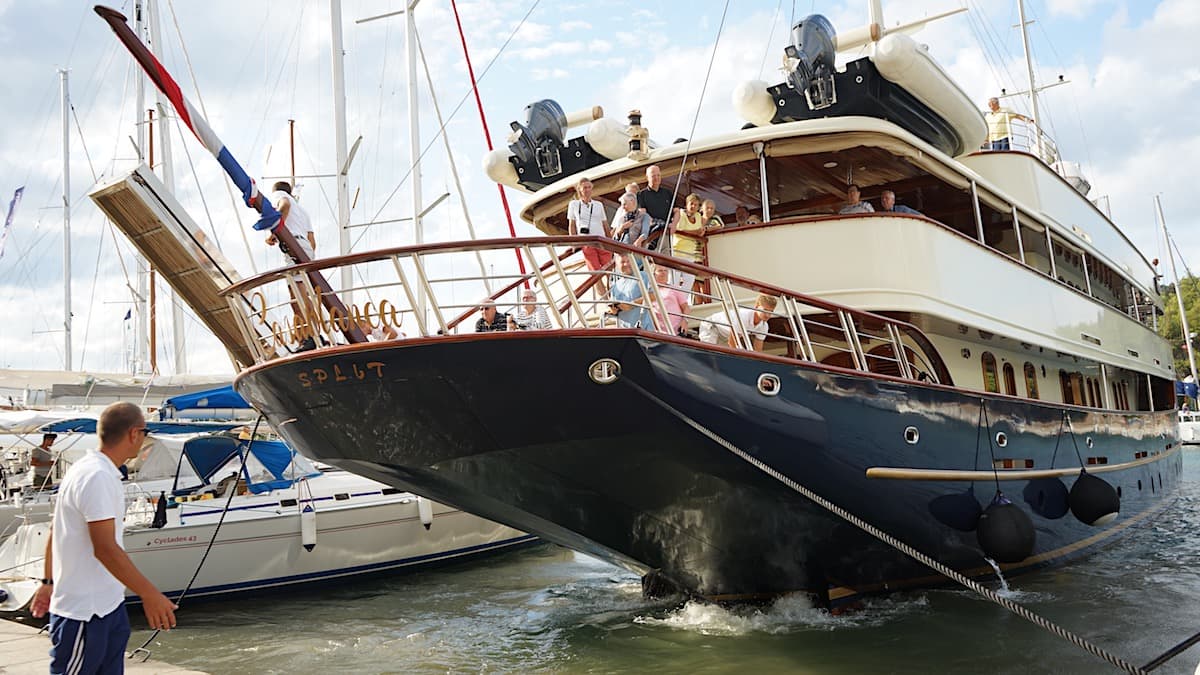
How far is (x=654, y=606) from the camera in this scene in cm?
848

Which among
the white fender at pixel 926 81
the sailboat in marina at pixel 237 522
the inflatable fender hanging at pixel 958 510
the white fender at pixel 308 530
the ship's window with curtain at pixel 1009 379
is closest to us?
the inflatable fender hanging at pixel 958 510

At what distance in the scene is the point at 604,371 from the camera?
569 cm

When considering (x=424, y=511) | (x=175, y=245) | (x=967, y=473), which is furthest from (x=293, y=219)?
(x=424, y=511)

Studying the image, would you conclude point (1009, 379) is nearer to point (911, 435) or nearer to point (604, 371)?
point (911, 435)

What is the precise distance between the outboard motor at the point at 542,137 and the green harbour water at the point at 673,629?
5065 millimetres

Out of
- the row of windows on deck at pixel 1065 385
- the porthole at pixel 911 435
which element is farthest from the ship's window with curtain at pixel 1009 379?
the porthole at pixel 911 435

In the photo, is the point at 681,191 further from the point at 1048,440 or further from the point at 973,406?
the point at 1048,440

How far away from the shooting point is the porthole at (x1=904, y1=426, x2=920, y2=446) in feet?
23.2

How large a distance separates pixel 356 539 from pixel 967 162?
9.54 meters

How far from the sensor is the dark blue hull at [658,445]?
5770mm

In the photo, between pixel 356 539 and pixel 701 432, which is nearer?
pixel 701 432

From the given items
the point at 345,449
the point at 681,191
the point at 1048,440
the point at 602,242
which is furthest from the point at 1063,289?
the point at 345,449

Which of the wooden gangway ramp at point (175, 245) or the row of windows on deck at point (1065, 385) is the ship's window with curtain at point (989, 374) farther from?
the wooden gangway ramp at point (175, 245)

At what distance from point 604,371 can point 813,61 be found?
15.8ft
